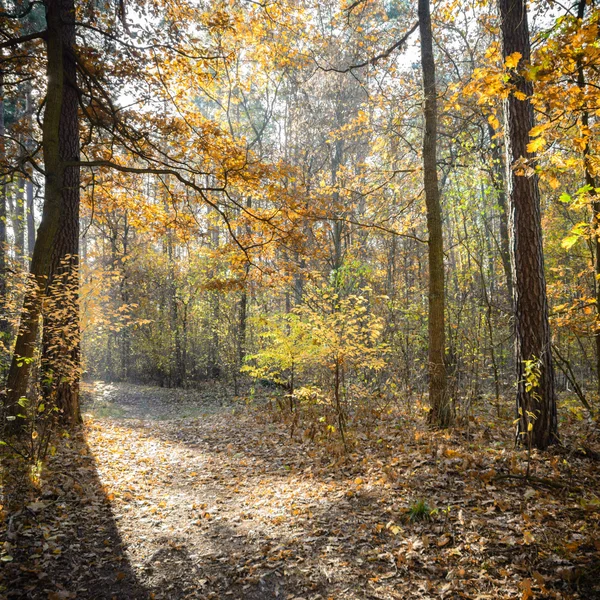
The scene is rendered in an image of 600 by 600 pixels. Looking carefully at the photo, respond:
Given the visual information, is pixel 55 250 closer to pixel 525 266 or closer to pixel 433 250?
pixel 433 250

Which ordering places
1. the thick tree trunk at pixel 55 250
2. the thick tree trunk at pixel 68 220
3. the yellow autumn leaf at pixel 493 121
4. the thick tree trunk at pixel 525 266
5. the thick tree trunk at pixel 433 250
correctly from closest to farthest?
the yellow autumn leaf at pixel 493 121, the thick tree trunk at pixel 525 266, the thick tree trunk at pixel 55 250, the thick tree trunk at pixel 68 220, the thick tree trunk at pixel 433 250

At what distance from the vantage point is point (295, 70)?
15.8 meters

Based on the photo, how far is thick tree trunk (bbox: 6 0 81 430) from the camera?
209 inches

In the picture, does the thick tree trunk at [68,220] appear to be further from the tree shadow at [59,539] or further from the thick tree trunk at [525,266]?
the thick tree trunk at [525,266]

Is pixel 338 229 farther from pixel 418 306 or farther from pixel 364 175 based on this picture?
pixel 364 175

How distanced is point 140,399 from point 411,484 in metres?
12.7

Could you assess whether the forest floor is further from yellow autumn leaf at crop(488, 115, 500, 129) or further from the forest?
yellow autumn leaf at crop(488, 115, 500, 129)

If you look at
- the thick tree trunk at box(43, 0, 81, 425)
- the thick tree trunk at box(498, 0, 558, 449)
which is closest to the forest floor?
the thick tree trunk at box(498, 0, 558, 449)

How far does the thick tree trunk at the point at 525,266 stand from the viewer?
511cm

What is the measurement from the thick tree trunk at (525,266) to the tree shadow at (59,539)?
474 cm

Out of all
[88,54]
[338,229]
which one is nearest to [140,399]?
[338,229]

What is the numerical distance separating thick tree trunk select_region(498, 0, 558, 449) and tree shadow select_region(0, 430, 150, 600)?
474 centimetres

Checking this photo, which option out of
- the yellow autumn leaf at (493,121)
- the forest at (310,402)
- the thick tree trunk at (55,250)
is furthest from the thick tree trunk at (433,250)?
the thick tree trunk at (55,250)

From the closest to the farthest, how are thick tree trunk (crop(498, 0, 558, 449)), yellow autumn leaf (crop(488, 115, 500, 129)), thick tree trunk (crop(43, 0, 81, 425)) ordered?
yellow autumn leaf (crop(488, 115, 500, 129))
thick tree trunk (crop(498, 0, 558, 449))
thick tree trunk (crop(43, 0, 81, 425))
